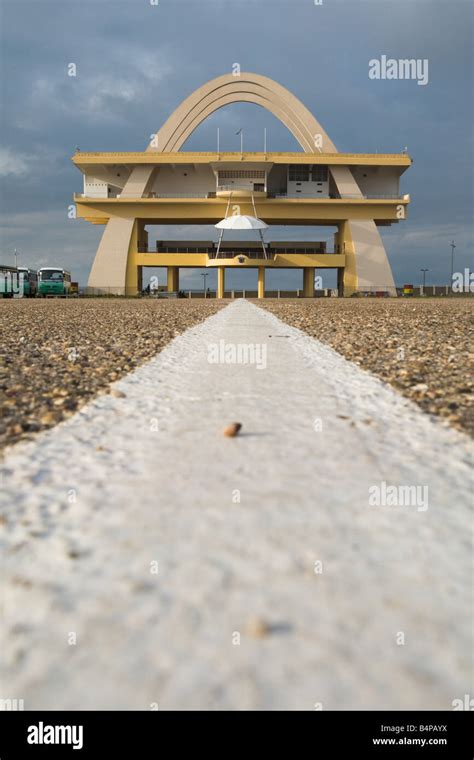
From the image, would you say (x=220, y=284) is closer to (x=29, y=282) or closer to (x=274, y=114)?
(x=29, y=282)

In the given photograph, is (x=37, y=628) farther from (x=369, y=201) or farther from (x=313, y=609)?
(x=369, y=201)

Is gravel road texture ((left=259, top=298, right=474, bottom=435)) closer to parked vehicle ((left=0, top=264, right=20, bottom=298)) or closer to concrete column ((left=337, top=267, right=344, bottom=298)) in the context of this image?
parked vehicle ((left=0, top=264, right=20, bottom=298))

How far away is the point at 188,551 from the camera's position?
200 cm

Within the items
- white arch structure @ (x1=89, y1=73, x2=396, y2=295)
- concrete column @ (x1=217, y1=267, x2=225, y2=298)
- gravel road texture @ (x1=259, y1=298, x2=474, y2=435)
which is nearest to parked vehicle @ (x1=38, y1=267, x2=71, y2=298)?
white arch structure @ (x1=89, y1=73, x2=396, y2=295)

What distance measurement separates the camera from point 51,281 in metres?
52.2

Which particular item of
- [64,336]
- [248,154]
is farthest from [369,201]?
[64,336]

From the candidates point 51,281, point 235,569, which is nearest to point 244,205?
point 51,281

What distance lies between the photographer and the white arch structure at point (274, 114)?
70.8m

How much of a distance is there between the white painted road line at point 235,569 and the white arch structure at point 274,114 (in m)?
69.2

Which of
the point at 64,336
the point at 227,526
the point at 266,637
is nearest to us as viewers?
the point at 266,637

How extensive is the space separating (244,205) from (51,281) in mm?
27084

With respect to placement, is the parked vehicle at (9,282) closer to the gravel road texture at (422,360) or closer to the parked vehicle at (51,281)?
the parked vehicle at (51,281)
